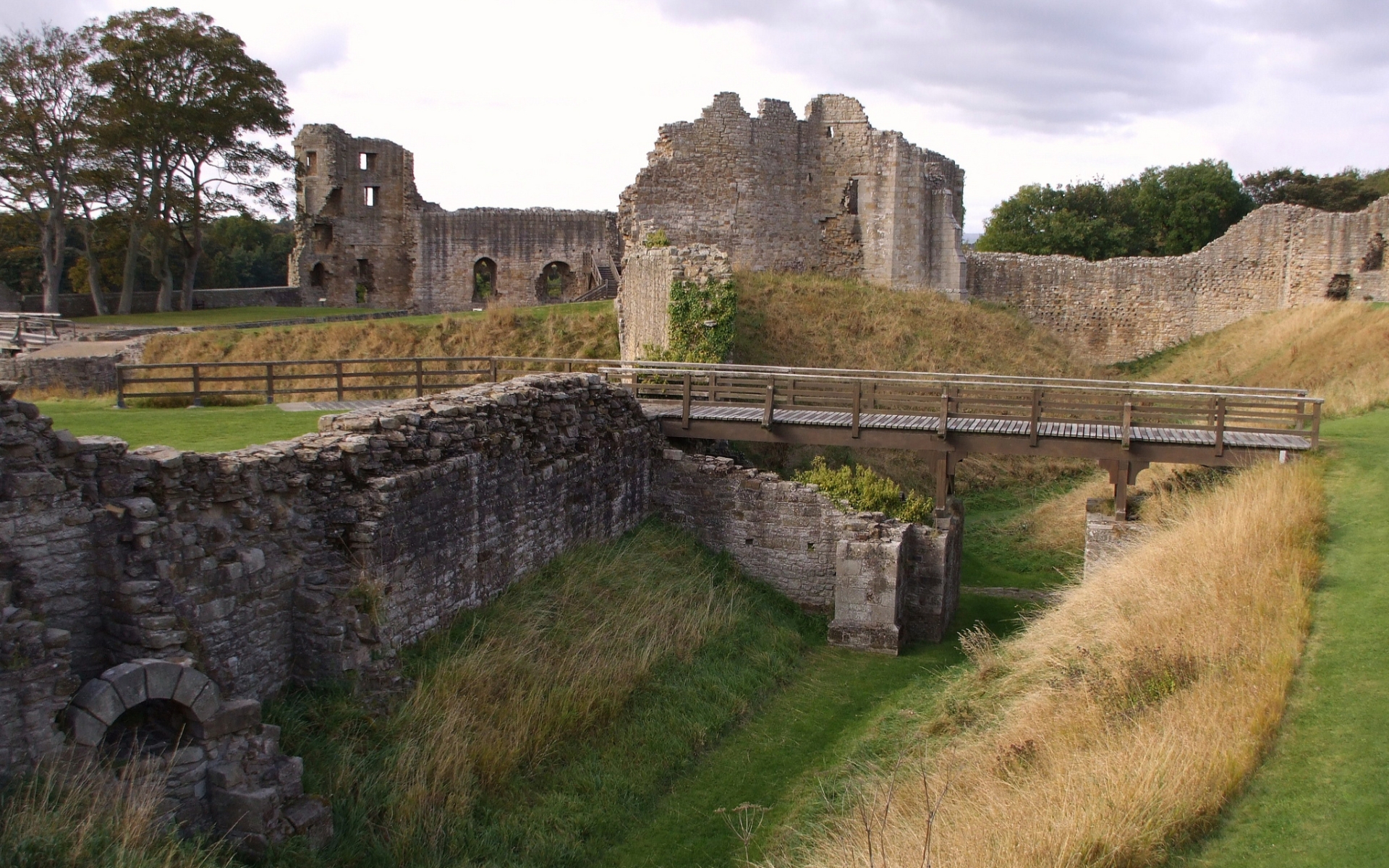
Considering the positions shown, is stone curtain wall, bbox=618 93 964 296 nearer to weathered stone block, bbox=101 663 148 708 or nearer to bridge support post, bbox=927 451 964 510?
bridge support post, bbox=927 451 964 510

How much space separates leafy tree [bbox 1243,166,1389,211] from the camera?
1801 inches

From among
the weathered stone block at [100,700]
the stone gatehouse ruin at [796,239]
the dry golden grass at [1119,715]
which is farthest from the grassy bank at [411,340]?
the weathered stone block at [100,700]

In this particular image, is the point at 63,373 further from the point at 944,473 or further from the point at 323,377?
the point at 944,473

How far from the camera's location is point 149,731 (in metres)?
6.78

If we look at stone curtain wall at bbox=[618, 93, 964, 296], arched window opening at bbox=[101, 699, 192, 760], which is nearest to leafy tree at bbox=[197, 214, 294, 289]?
stone curtain wall at bbox=[618, 93, 964, 296]

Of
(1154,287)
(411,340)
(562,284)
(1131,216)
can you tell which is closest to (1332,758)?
(411,340)

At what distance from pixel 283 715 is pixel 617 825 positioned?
2.82 metres

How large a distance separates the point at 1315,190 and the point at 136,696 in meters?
52.2

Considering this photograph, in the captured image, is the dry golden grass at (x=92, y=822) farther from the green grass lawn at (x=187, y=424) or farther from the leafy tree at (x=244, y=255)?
the leafy tree at (x=244, y=255)

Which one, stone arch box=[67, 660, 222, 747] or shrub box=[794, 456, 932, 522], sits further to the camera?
shrub box=[794, 456, 932, 522]

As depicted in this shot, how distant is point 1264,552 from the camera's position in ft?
33.3

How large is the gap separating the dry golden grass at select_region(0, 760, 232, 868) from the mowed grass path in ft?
19.0

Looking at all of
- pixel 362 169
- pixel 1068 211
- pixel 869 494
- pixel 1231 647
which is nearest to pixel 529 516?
pixel 869 494

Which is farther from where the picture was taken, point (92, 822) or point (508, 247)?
point (508, 247)
